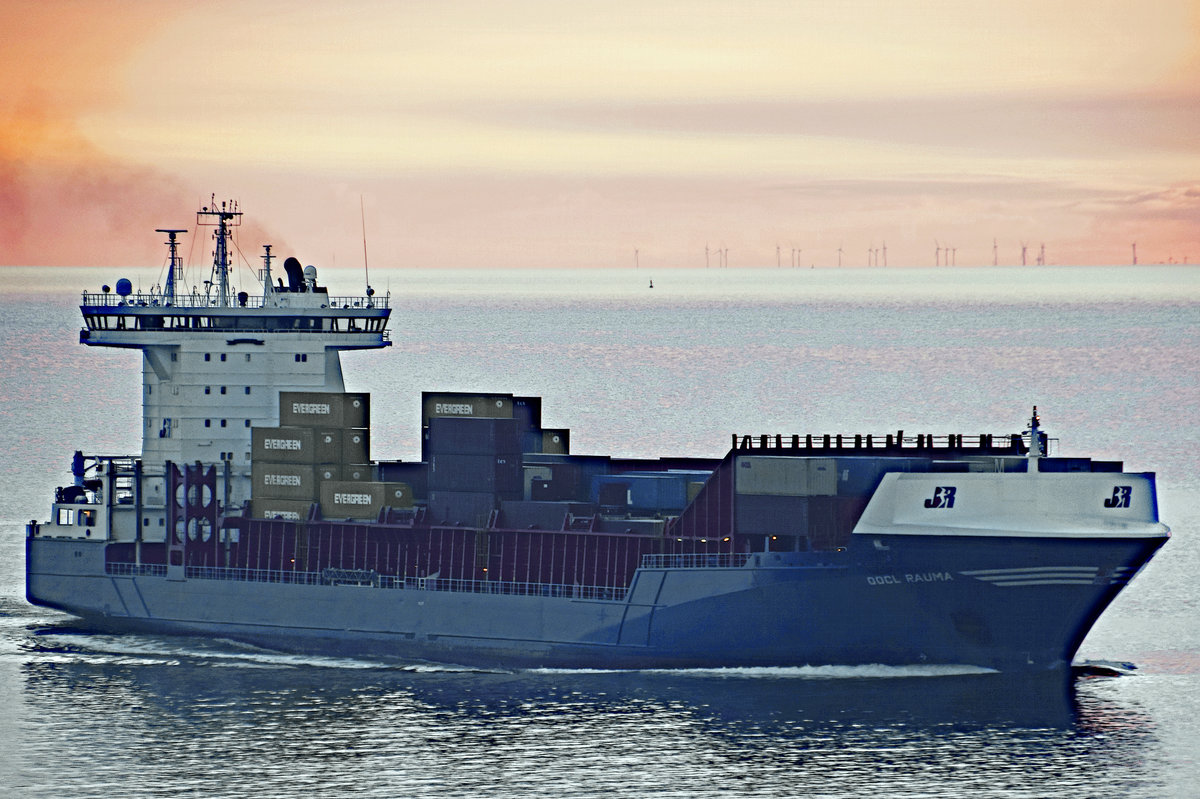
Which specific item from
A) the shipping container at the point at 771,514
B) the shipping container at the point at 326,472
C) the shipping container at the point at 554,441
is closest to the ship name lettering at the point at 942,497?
the shipping container at the point at 771,514

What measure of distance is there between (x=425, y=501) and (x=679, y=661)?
11.5 metres

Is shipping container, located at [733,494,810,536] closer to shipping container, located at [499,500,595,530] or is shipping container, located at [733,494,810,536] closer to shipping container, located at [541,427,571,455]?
shipping container, located at [499,500,595,530]

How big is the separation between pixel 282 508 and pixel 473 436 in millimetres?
7003

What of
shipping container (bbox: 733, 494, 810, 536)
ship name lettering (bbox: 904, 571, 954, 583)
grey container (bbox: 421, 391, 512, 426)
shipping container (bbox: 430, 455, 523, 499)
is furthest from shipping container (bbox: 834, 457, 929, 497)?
grey container (bbox: 421, 391, 512, 426)

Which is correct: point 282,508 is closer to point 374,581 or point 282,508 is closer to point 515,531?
point 374,581

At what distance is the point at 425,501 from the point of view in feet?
198

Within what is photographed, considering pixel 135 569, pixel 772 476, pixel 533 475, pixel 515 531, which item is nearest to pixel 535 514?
pixel 515 531

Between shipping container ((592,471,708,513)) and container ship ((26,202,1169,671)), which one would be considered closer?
container ship ((26,202,1169,671))

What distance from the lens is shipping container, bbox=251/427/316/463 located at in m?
58.7

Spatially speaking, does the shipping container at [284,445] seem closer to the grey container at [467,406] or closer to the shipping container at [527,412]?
the grey container at [467,406]

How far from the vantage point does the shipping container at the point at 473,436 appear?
56125mm

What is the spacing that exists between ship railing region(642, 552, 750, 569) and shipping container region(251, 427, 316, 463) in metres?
11.5

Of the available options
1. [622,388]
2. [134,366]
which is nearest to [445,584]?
[622,388]

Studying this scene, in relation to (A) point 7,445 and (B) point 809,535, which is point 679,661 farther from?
(A) point 7,445
